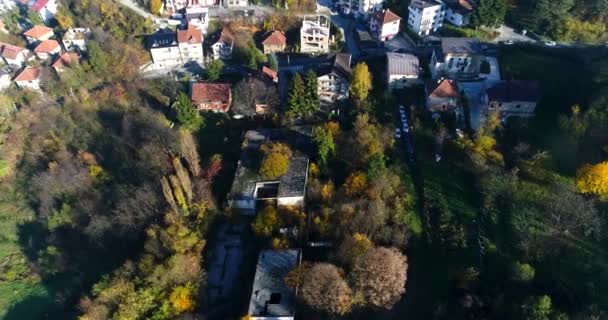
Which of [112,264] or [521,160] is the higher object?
[521,160]

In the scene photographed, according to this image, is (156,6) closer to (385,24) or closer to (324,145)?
(385,24)

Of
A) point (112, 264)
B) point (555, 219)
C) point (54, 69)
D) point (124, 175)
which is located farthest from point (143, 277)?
point (54, 69)

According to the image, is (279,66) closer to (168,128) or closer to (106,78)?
(168,128)

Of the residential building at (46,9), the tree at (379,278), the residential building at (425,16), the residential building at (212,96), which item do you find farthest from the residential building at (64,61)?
the tree at (379,278)

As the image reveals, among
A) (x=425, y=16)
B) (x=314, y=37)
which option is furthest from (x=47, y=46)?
(x=425, y=16)

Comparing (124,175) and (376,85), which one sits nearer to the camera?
(124,175)

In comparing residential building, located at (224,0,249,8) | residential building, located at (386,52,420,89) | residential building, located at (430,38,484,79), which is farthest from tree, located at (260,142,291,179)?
residential building, located at (224,0,249,8)
